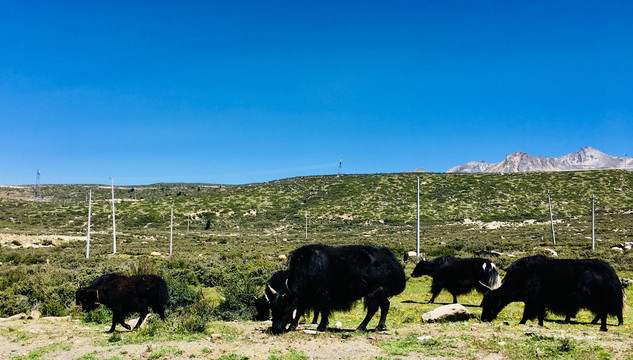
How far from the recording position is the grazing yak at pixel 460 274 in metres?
17.4

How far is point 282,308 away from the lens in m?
10.3

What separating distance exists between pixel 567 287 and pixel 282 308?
7.74 metres

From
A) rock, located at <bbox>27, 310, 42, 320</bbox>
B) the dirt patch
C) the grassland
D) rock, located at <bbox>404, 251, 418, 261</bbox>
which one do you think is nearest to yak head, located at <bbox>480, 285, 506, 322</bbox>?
the grassland

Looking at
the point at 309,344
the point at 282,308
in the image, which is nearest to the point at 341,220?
the point at 282,308

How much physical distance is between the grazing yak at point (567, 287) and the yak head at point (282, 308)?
6.60 metres

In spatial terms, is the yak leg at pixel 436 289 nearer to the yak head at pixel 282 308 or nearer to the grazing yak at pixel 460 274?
the grazing yak at pixel 460 274

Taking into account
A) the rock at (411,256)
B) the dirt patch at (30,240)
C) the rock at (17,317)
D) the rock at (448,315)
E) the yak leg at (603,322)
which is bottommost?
the dirt patch at (30,240)

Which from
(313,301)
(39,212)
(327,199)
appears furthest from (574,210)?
(39,212)

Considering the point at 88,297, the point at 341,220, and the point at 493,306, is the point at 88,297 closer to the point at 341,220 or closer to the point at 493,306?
the point at 493,306

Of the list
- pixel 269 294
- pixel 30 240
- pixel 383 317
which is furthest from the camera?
pixel 30 240

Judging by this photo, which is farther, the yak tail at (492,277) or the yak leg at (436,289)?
the yak leg at (436,289)

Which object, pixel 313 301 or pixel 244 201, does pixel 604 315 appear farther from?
pixel 244 201

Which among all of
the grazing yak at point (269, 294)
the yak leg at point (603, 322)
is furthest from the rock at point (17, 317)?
the yak leg at point (603, 322)

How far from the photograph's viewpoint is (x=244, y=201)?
99.7 meters
